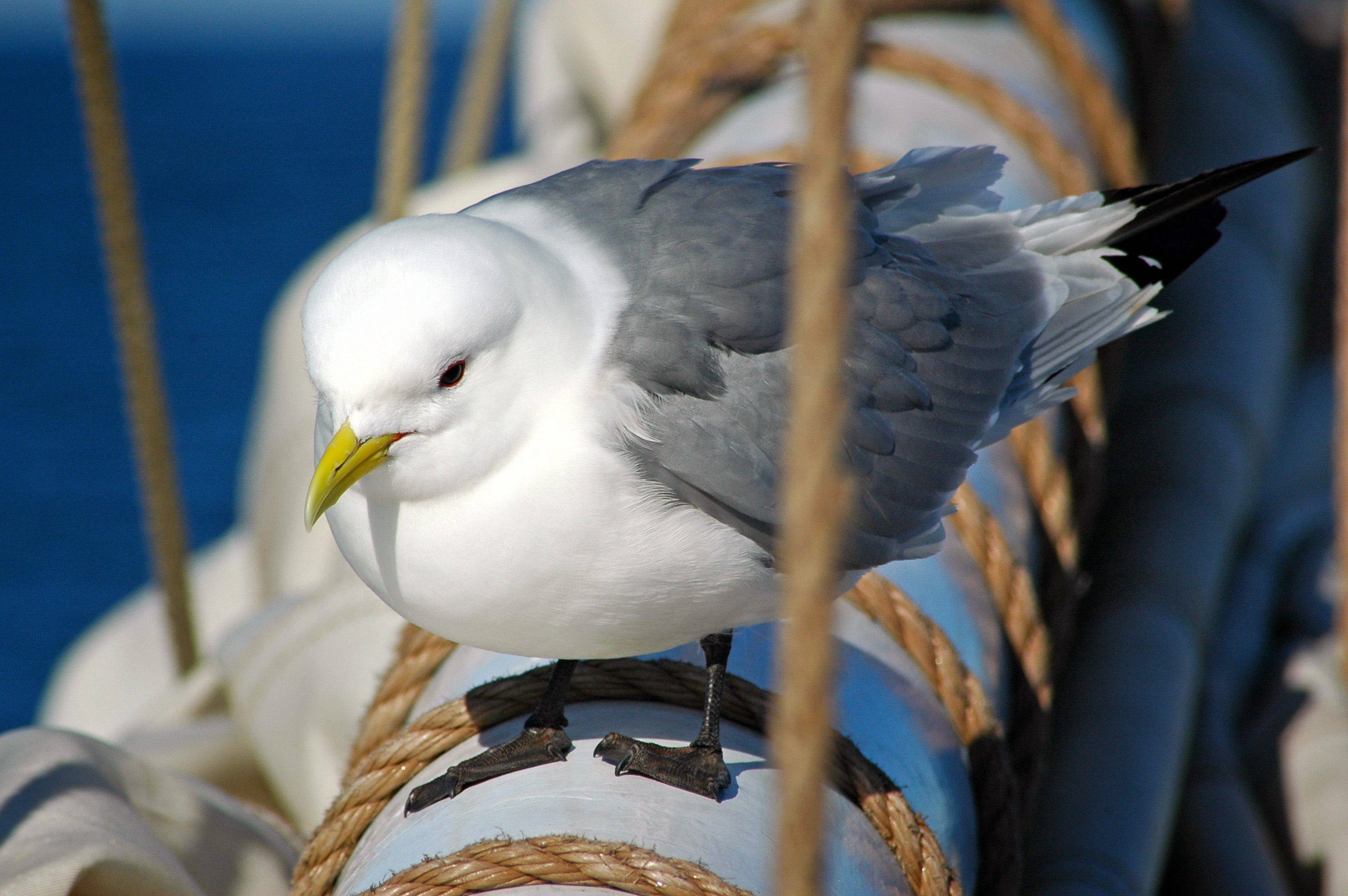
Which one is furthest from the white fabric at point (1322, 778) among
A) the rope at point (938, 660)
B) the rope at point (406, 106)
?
the rope at point (406, 106)

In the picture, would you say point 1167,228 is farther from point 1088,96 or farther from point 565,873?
point 1088,96

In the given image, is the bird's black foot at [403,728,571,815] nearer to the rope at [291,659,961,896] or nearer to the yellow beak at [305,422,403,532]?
the rope at [291,659,961,896]

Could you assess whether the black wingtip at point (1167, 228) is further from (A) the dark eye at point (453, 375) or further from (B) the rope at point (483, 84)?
(B) the rope at point (483, 84)

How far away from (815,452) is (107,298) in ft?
25.5

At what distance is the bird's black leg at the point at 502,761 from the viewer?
0.80 m

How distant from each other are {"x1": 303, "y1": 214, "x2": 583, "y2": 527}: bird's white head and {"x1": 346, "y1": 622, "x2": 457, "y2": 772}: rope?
263 millimetres

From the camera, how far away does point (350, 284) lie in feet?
2.23

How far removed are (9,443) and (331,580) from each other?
430cm

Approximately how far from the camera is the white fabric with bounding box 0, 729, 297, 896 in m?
0.82

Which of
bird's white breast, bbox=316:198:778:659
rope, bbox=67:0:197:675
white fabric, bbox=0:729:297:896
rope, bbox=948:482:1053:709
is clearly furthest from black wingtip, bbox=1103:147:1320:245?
rope, bbox=67:0:197:675

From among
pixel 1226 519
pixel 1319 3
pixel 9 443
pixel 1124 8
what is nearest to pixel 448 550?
pixel 1226 519

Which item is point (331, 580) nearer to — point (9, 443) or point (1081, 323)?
point (1081, 323)

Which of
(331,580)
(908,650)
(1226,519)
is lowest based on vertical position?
(908,650)

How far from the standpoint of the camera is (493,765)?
79 cm
